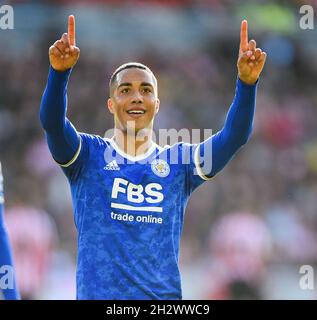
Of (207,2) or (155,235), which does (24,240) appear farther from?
(207,2)

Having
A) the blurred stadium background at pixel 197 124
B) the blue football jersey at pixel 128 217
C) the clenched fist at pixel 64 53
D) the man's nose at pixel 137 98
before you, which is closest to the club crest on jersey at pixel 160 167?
the blue football jersey at pixel 128 217

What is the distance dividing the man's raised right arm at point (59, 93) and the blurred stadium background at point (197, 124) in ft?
15.3

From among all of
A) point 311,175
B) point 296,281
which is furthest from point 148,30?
point 296,281

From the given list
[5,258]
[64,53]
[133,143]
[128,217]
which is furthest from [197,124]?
[64,53]

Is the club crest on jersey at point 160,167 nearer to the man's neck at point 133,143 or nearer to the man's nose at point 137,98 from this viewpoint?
the man's neck at point 133,143

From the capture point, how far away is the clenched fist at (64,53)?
535 centimetres

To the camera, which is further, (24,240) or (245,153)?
(245,153)

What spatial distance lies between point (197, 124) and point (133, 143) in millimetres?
8400

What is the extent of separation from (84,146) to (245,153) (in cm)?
801

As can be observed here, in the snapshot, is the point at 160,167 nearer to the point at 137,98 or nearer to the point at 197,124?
the point at 137,98

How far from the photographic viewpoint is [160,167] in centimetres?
573

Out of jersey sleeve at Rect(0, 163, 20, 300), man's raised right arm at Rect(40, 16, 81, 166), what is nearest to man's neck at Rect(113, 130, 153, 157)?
man's raised right arm at Rect(40, 16, 81, 166)

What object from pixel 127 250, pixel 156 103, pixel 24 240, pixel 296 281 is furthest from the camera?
pixel 296 281

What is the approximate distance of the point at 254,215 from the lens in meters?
11.9
